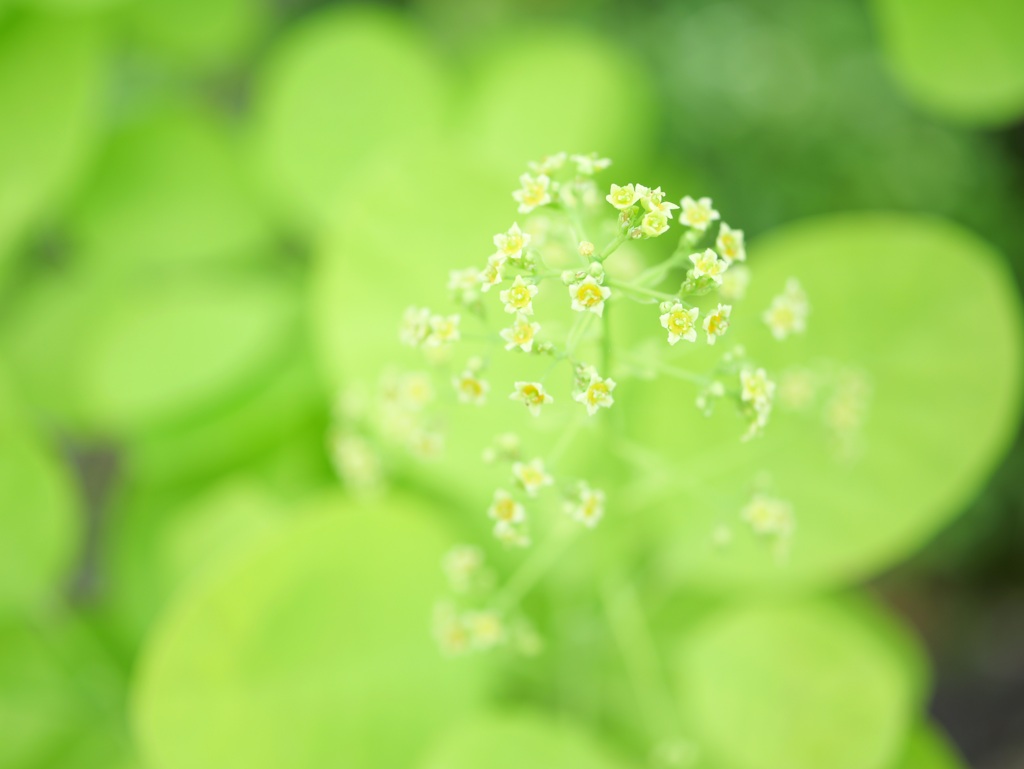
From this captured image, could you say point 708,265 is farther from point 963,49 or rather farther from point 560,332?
point 963,49

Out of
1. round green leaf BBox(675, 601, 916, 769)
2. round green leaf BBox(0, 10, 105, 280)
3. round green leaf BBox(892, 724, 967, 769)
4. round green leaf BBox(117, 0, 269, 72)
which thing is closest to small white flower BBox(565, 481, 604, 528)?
round green leaf BBox(675, 601, 916, 769)

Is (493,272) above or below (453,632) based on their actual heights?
above

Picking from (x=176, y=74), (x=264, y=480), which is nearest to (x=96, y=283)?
(x=264, y=480)

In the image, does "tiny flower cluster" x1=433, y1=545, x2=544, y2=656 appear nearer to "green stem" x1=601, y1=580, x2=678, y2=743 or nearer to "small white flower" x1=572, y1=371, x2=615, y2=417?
"green stem" x1=601, y1=580, x2=678, y2=743

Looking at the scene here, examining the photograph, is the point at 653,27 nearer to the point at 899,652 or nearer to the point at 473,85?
the point at 473,85

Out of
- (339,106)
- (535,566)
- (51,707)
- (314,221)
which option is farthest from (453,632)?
(339,106)

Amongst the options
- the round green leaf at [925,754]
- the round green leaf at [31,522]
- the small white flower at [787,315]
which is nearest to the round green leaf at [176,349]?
the round green leaf at [31,522]
